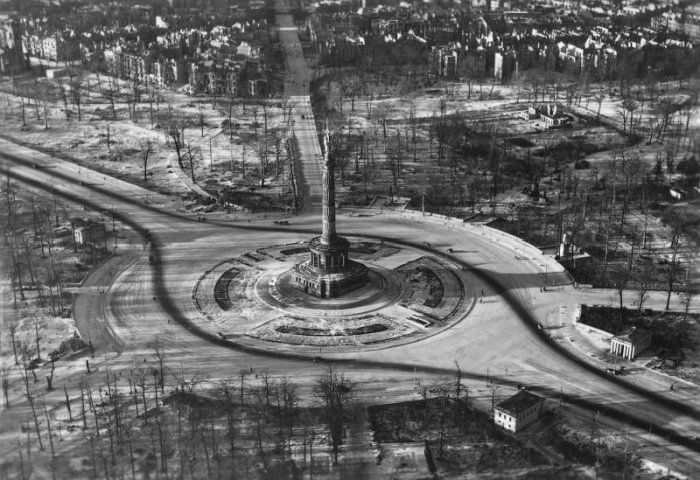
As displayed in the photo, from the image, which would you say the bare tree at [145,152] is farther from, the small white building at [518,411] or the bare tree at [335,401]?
the small white building at [518,411]

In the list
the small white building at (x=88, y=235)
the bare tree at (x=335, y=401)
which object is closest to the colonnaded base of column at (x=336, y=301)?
the bare tree at (x=335, y=401)

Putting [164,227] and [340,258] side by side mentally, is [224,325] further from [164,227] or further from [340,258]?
[164,227]

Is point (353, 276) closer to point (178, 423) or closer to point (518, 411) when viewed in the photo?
point (518, 411)

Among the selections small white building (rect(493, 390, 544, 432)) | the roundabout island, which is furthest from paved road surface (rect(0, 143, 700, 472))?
small white building (rect(493, 390, 544, 432))

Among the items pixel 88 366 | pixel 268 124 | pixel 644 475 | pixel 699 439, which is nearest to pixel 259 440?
pixel 88 366

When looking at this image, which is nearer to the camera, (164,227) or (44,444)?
(44,444)

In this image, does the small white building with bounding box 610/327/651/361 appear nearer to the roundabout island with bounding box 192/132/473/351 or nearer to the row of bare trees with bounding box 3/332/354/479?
the roundabout island with bounding box 192/132/473/351
